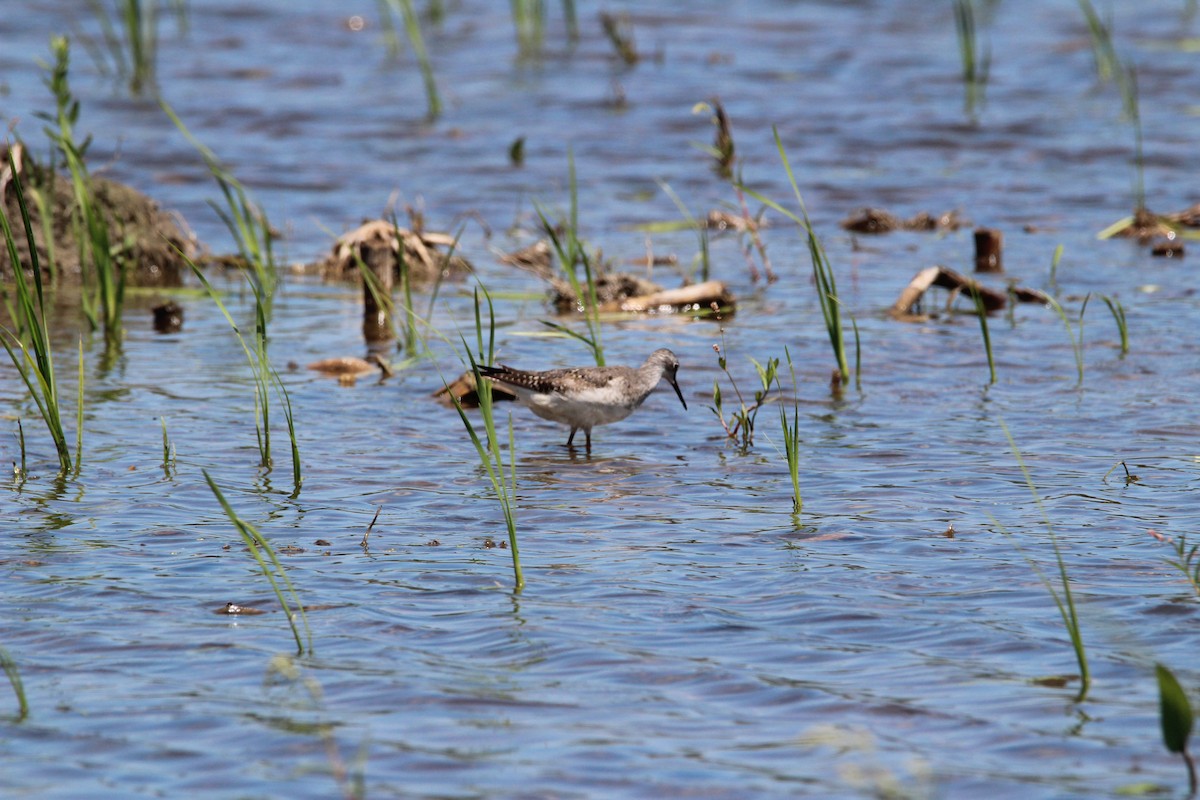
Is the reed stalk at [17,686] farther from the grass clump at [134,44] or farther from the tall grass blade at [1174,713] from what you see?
the grass clump at [134,44]

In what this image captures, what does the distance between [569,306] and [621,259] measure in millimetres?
1484

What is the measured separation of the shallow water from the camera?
14.2 ft

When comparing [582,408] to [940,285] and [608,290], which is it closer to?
[608,290]

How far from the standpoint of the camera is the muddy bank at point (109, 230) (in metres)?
10.6

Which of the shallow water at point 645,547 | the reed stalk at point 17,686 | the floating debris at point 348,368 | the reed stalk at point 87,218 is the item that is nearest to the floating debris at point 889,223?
the shallow water at point 645,547

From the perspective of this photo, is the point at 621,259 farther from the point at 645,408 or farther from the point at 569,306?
the point at 645,408

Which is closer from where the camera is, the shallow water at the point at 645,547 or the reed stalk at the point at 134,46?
the shallow water at the point at 645,547

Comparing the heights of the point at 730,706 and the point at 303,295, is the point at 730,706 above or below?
below

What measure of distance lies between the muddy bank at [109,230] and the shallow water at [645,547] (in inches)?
30.3

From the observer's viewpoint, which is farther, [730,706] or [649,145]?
[649,145]

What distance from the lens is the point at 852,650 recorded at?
511 centimetres

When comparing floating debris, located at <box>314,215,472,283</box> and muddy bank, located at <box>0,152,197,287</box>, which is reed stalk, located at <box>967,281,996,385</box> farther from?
muddy bank, located at <box>0,152,197,287</box>

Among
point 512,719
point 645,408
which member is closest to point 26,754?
point 512,719

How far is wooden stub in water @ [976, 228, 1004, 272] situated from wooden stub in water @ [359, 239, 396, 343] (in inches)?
175
